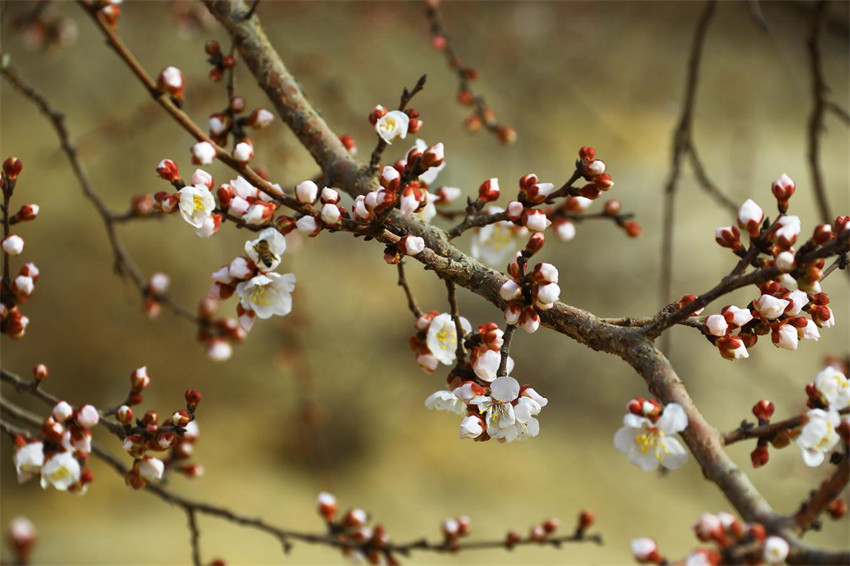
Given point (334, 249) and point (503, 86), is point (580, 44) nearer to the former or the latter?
point (503, 86)

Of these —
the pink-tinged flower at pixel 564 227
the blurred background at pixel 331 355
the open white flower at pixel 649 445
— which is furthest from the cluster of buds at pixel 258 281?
the blurred background at pixel 331 355

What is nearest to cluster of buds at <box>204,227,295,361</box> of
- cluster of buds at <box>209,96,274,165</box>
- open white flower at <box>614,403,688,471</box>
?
cluster of buds at <box>209,96,274,165</box>

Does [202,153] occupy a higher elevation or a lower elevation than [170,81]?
lower

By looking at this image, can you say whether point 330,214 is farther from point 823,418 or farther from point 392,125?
point 823,418

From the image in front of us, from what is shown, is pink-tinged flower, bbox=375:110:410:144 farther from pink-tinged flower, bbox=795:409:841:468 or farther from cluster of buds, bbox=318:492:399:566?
cluster of buds, bbox=318:492:399:566

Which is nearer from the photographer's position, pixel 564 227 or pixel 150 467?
pixel 150 467

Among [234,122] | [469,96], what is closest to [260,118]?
[234,122]
